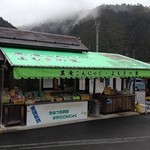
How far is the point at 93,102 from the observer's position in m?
15.4

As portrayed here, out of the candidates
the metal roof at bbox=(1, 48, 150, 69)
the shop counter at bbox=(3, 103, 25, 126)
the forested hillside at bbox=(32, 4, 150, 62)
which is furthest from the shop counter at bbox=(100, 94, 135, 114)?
the forested hillside at bbox=(32, 4, 150, 62)

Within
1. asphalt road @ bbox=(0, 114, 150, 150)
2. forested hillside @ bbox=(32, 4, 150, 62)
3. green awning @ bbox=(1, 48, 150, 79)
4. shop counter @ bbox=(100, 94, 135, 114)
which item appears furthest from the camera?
forested hillside @ bbox=(32, 4, 150, 62)

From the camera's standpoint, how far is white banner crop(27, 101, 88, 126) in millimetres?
12383

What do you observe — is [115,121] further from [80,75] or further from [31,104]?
[31,104]

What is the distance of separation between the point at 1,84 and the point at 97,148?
5126mm

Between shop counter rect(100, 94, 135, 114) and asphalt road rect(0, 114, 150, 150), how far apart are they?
7.08ft

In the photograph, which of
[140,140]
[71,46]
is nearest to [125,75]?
[71,46]

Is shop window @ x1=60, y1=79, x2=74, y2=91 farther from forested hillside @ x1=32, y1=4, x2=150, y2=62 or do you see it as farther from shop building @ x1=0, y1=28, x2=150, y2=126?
forested hillside @ x1=32, y1=4, x2=150, y2=62

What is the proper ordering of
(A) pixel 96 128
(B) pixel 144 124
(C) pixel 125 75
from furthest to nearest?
(C) pixel 125 75
(B) pixel 144 124
(A) pixel 96 128

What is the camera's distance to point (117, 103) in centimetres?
1638

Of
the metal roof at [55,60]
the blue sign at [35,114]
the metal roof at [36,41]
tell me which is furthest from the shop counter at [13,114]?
the metal roof at [36,41]

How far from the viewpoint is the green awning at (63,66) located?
11.2 m

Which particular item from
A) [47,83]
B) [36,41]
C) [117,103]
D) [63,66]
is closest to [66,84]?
[47,83]

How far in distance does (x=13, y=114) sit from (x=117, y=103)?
6423 millimetres
